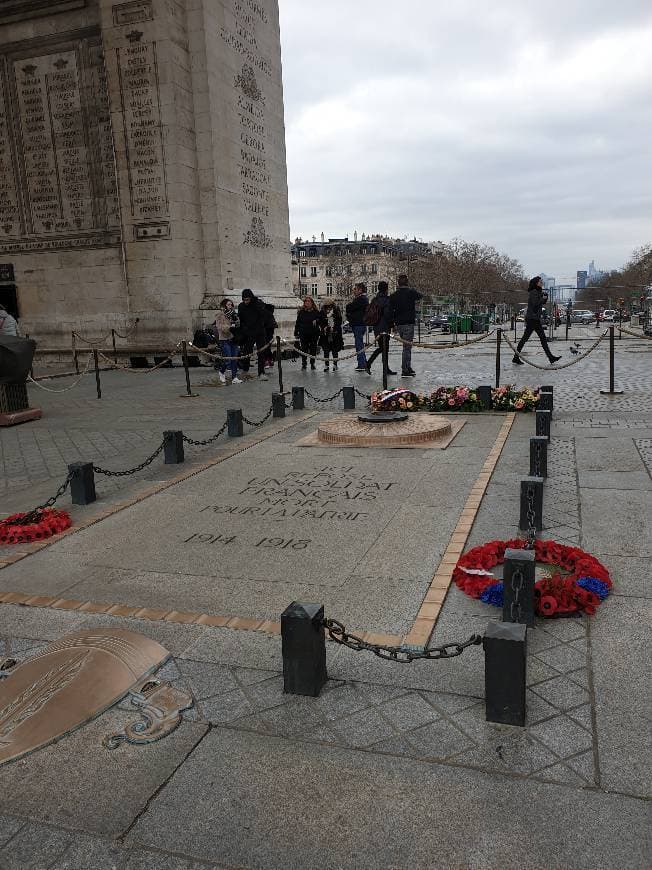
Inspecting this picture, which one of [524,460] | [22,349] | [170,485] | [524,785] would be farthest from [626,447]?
[22,349]

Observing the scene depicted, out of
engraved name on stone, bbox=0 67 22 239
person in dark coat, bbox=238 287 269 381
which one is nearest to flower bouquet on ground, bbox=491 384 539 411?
person in dark coat, bbox=238 287 269 381

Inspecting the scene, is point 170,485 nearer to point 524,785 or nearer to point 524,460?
point 524,460

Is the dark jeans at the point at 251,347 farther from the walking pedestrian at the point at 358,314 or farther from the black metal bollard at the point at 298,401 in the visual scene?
the black metal bollard at the point at 298,401

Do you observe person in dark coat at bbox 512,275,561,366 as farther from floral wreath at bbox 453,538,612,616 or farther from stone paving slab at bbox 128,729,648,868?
stone paving slab at bbox 128,729,648,868

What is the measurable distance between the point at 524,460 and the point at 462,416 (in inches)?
119

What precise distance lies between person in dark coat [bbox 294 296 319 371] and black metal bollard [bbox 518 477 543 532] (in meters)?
12.8

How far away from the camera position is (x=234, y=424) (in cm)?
994

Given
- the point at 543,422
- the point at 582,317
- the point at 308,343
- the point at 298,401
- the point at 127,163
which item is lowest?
the point at 582,317

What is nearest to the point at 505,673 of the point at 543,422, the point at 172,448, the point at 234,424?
the point at 543,422

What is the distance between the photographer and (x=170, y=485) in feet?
24.4

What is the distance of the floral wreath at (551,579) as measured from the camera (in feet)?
13.2

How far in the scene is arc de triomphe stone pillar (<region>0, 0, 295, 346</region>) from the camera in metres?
19.3

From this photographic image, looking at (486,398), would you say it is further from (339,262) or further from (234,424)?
(339,262)

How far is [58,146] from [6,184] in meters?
2.05
